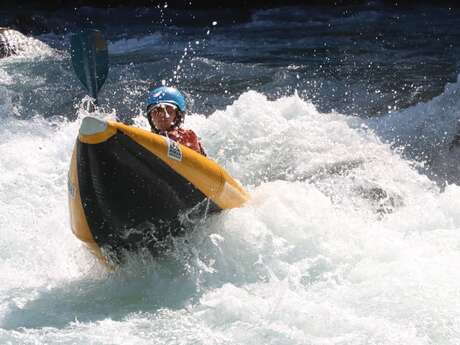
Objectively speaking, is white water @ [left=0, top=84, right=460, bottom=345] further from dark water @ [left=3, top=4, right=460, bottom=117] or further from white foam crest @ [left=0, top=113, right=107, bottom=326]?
dark water @ [left=3, top=4, right=460, bottom=117]

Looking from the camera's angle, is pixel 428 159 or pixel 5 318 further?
pixel 428 159

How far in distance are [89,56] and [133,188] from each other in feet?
4.34

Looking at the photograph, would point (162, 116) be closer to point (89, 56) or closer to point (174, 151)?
point (89, 56)

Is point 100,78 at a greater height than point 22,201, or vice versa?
point 100,78

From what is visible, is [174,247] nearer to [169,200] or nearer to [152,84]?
[169,200]

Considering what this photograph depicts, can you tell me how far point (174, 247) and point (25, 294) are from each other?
3.12ft

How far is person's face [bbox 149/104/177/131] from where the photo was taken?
5402 millimetres

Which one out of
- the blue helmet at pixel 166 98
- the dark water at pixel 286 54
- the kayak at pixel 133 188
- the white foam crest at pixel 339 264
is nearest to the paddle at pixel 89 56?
the blue helmet at pixel 166 98

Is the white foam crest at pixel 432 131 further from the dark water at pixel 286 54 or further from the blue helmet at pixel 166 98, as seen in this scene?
the blue helmet at pixel 166 98

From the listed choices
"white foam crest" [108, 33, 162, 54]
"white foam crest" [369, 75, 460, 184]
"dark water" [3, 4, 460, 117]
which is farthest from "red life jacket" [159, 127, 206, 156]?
"white foam crest" [108, 33, 162, 54]

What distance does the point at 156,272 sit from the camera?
502cm

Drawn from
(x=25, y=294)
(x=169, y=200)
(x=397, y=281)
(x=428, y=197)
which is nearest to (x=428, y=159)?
(x=428, y=197)

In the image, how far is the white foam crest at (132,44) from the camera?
13.7 metres

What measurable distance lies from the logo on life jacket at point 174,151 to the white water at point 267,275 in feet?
2.04
